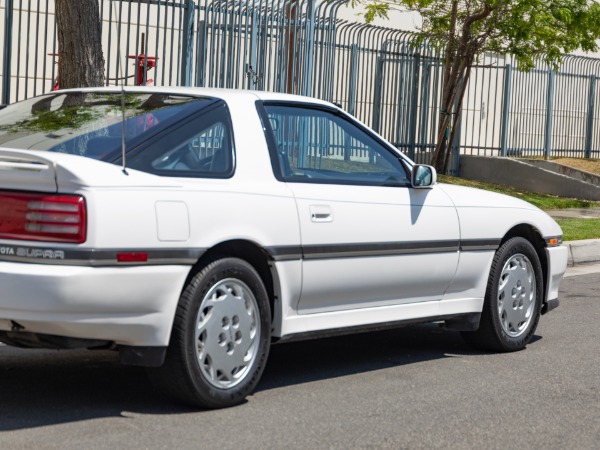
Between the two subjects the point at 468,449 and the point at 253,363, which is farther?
the point at 253,363

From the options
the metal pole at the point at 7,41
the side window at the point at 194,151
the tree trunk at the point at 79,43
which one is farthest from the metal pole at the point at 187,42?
the side window at the point at 194,151

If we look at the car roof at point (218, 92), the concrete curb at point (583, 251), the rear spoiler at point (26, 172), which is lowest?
the concrete curb at point (583, 251)

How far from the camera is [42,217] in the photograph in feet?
16.7

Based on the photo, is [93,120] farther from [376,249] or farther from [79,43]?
[79,43]

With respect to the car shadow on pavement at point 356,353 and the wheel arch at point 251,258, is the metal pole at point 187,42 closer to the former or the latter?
the car shadow on pavement at point 356,353

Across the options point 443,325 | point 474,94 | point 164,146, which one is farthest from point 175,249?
point 474,94

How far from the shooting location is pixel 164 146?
221 inches

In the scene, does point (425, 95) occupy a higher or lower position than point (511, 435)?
higher

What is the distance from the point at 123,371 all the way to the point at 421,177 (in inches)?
80.1

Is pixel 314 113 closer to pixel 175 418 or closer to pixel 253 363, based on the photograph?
pixel 253 363

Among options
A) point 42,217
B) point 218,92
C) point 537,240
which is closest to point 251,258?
point 218,92

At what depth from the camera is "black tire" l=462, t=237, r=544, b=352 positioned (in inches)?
289

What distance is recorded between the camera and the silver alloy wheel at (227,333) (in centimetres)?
553

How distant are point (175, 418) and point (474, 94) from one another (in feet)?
60.6
